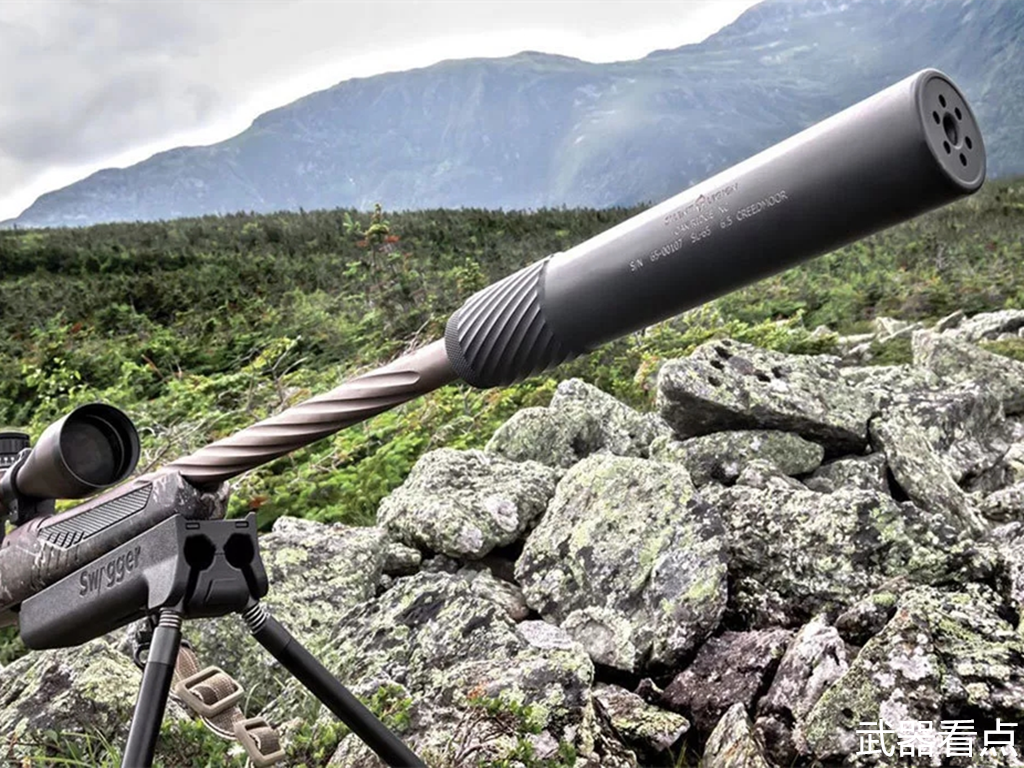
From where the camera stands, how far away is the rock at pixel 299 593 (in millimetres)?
3484

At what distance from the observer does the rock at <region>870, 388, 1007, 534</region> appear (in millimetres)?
4762

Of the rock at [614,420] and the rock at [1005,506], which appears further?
the rock at [614,420]

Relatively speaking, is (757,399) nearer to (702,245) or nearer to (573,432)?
(573,432)

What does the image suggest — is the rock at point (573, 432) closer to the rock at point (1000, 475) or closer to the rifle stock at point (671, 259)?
the rock at point (1000, 475)

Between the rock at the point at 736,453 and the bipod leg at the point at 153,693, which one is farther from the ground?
the bipod leg at the point at 153,693

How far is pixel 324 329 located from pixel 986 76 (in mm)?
185634

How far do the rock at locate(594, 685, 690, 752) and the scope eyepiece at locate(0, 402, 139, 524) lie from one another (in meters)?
1.62

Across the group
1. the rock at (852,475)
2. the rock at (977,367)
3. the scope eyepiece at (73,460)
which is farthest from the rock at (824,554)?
the rock at (977,367)

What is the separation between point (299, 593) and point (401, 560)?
0.53 metres

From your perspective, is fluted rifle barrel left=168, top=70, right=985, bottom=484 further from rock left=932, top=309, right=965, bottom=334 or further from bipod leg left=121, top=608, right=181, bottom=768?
rock left=932, top=309, right=965, bottom=334

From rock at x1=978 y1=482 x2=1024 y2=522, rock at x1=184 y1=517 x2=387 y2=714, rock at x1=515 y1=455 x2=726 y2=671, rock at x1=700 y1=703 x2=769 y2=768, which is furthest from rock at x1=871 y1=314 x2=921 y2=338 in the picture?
rock at x1=700 y1=703 x2=769 y2=768

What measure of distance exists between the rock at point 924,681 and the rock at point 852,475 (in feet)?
7.42

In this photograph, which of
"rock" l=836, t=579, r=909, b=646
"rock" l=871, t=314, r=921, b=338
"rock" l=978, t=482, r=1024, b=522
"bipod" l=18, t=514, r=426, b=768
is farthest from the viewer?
"rock" l=871, t=314, r=921, b=338

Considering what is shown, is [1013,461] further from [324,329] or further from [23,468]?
[324,329]
